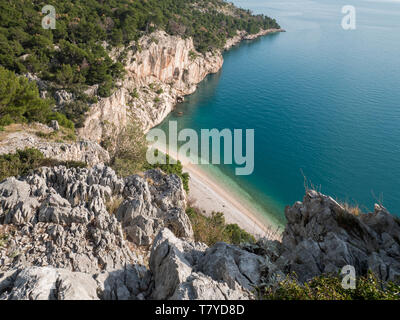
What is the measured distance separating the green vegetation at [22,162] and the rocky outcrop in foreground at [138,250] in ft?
5.81

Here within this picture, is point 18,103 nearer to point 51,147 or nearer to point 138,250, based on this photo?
point 51,147

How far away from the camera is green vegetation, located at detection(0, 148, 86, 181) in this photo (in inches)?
604

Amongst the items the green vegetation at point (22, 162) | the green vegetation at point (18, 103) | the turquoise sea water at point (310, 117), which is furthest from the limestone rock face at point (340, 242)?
the green vegetation at point (18, 103)

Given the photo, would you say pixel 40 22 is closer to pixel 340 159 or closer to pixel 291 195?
pixel 291 195

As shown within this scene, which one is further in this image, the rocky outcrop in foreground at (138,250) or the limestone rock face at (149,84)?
the limestone rock face at (149,84)

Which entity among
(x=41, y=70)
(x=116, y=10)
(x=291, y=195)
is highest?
(x=116, y=10)

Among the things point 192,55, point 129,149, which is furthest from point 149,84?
point 129,149

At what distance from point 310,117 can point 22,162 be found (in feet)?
187

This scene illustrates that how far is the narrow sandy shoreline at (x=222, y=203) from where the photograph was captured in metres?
31.9

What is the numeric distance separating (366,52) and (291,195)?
336 ft

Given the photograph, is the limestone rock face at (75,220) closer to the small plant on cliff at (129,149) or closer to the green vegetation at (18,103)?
the small plant on cliff at (129,149)

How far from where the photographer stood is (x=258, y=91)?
71.4 metres

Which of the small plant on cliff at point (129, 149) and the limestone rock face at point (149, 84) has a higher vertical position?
the limestone rock face at point (149, 84)

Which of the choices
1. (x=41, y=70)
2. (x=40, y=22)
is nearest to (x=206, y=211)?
(x=41, y=70)
